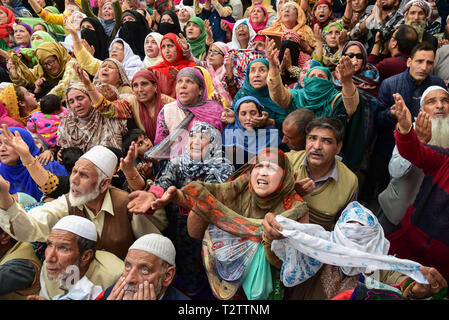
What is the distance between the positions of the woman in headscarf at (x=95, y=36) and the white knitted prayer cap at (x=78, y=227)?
4.56 metres

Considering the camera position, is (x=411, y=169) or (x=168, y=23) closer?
(x=411, y=169)

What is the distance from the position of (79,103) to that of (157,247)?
196 centimetres

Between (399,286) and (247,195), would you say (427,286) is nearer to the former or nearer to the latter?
(399,286)

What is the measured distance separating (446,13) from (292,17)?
2.28m

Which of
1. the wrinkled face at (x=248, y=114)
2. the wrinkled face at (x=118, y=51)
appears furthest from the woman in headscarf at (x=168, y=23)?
the wrinkled face at (x=248, y=114)

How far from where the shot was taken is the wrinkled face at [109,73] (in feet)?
14.0

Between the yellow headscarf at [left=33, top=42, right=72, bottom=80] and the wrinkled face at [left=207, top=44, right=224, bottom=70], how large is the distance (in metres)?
1.98

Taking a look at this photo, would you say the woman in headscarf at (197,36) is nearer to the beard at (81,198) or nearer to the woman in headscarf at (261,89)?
the woman in headscarf at (261,89)

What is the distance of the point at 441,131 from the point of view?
106 inches

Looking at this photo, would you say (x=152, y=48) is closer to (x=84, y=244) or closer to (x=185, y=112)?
(x=185, y=112)

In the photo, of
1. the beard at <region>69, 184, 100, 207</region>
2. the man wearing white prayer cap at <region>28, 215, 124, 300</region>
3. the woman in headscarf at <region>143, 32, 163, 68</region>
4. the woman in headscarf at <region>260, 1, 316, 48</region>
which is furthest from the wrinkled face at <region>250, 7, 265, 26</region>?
the man wearing white prayer cap at <region>28, 215, 124, 300</region>

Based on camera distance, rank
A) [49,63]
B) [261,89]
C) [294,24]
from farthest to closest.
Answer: [294,24] < [49,63] < [261,89]

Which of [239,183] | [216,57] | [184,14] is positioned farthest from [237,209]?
[184,14]

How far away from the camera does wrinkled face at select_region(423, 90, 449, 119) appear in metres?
2.76
